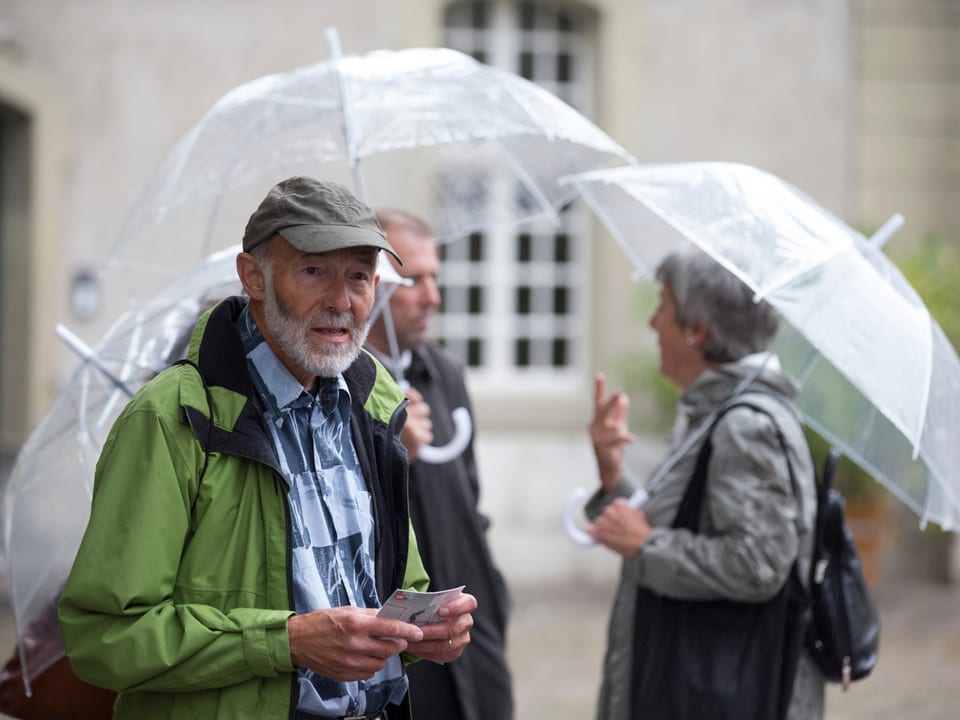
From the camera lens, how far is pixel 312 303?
7.24ft

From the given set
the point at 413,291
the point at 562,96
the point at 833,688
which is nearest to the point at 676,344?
the point at 413,291

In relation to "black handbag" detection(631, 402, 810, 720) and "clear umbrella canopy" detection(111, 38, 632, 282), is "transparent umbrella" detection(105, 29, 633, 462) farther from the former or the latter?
"black handbag" detection(631, 402, 810, 720)

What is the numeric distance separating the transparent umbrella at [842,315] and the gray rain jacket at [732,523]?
177 mm

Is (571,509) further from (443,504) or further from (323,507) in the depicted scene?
(323,507)

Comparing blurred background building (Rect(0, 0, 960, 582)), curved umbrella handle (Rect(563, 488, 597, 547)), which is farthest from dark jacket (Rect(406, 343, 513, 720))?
blurred background building (Rect(0, 0, 960, 582))

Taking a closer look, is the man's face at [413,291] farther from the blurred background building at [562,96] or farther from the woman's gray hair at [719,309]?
the blurred background building at [562,96]

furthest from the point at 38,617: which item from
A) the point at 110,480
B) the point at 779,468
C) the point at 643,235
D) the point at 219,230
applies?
the point at 643,235

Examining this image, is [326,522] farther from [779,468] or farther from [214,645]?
[779,468]

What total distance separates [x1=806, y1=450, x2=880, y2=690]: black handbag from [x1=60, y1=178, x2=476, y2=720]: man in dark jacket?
4.16ft

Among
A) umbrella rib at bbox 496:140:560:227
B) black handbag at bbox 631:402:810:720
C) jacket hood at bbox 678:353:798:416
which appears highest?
umbrella rib at bbox 496:140:560:227

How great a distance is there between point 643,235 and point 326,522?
1934 mm

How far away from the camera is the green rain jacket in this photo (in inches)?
79.7

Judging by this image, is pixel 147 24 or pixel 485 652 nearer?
pixel 485 652

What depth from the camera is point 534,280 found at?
9562mm
